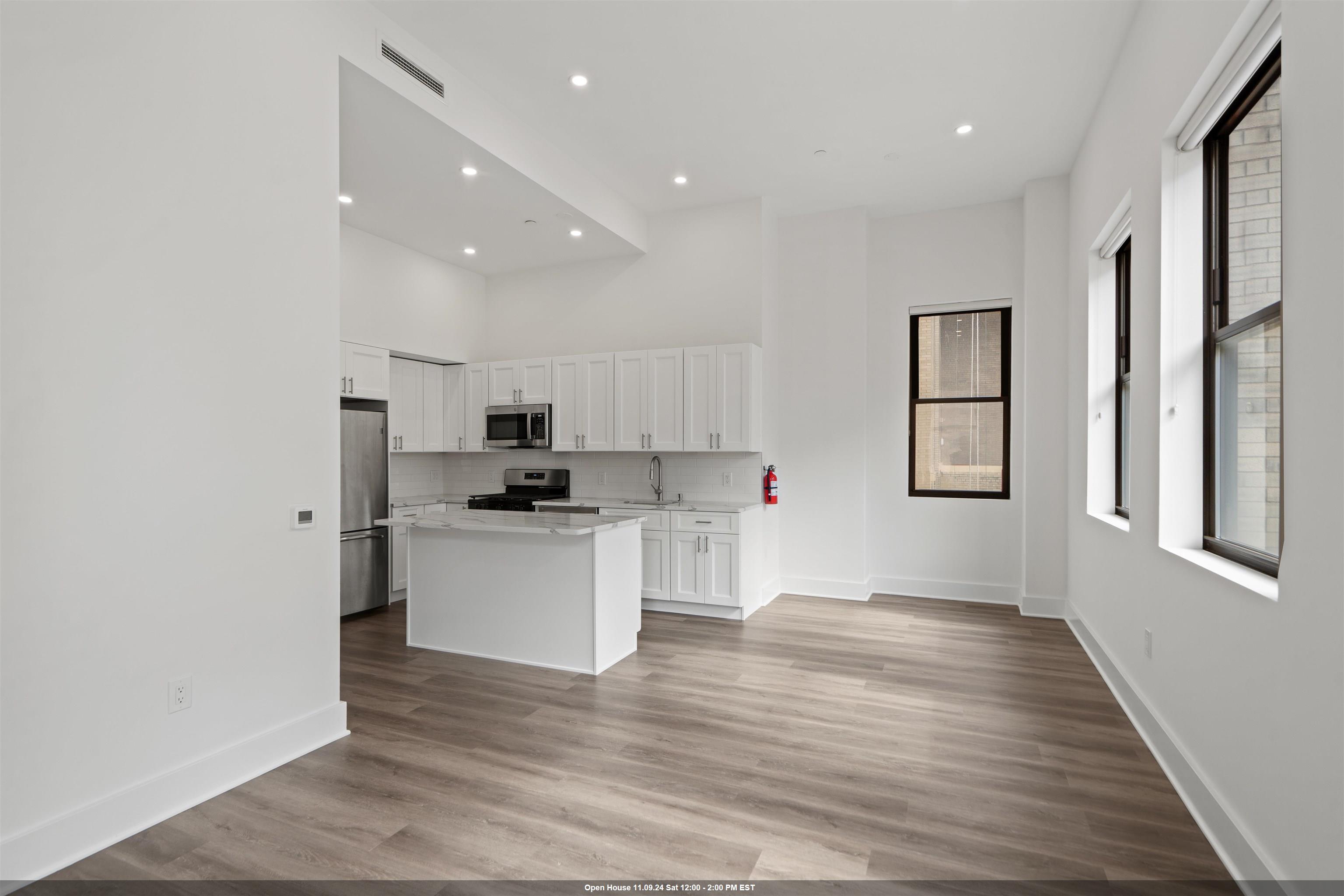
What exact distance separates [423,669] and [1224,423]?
4.04 metres

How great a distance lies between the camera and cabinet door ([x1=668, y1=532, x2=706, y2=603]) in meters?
5.27

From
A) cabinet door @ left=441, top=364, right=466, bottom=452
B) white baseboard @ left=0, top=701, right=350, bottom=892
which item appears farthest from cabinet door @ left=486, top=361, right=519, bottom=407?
white baseboard @ left=0, top=701, right=350, bottom=892

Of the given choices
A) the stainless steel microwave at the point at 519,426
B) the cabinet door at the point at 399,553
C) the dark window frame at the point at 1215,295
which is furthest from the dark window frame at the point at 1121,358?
the cabinet door at the point at 399,553

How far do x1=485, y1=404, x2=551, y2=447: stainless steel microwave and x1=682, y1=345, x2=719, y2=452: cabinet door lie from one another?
1.34 metres

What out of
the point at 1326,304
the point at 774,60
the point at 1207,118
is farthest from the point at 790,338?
the point at 1326,304

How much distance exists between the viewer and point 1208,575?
7.64 ft

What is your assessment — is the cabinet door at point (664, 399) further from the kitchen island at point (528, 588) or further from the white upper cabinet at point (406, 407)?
the white upper cabinet at point (406, 407)

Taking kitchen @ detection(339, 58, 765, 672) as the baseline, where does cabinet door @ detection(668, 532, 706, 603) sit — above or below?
below

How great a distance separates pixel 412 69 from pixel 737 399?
3.07 metres

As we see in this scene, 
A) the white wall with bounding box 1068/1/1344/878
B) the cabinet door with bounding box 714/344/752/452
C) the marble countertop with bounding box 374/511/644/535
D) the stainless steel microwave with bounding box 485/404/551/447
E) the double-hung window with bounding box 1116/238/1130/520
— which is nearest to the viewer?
the white wall with bounding box 1068/1/1344/878

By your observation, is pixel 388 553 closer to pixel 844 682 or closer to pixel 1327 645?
pixel 844 682

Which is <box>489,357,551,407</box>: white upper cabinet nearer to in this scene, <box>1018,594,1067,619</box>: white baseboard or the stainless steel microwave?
the stainless steel microwave

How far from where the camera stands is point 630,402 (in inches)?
229

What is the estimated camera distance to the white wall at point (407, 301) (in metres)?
5.48
